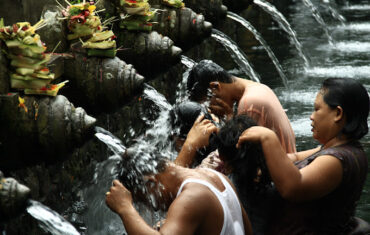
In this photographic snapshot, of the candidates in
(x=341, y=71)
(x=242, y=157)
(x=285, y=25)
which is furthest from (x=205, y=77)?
(x=285, y=25)

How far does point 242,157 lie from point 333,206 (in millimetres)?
586

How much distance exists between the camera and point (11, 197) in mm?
3229

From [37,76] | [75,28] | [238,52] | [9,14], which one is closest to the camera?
[37,76]

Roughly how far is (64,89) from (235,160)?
2.13m

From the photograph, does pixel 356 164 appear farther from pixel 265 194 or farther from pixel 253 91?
pixel 253 91

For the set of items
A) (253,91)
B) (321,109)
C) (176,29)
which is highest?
(321,109)

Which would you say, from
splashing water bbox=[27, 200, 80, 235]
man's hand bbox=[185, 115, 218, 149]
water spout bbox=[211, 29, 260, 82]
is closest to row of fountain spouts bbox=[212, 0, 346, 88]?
water spout bbox=[211, 29, 260, 82]

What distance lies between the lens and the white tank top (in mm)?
2990

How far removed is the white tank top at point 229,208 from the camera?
2990mm

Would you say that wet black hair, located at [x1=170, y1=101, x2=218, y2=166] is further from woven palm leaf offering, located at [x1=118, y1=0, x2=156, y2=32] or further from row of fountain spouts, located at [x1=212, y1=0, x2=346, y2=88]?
row of fountain spouts, located at [x1=212, y1=0, x2=346, y2=88]

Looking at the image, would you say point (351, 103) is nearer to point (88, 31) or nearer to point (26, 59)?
point (26, 59)

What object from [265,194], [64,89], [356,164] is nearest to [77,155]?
[64,89]

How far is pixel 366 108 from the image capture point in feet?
11.2

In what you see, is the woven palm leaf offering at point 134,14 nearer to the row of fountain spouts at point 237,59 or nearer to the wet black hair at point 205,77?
the wet black hair at point 205,77
